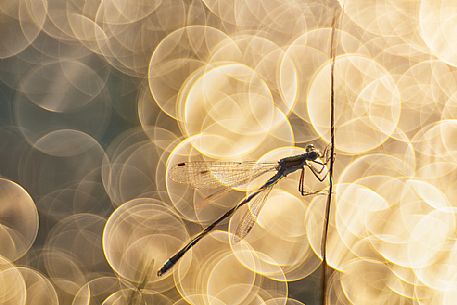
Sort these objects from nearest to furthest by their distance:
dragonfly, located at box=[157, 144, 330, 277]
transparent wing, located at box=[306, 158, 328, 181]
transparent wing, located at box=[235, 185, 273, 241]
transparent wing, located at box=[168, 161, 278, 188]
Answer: transparent wing, located at box=[306, 158, 328, 181] < dragonfly, located at box=[157, 144, 330, 277] < transparent wing, located at box=[235, 185, 273, 241] < transparent wing, located at box=[168, 161, 278, 188]

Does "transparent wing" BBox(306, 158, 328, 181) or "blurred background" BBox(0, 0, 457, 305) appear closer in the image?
"transparent wing" BBox(306, 158, 328, 181)

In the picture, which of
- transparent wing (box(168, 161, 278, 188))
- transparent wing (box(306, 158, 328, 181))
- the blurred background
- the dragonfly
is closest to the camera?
transparent wing (box(306, 158, 328, 181))

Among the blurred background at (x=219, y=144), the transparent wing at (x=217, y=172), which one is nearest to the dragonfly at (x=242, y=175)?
the transparent wing at (x=217, y=172)

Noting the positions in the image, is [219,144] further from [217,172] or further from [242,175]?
[242,175]

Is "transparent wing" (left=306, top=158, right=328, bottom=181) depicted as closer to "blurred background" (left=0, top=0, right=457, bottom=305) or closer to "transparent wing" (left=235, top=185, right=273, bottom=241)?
"blurred background" (left=0, top=0, right=457, bottom=305)

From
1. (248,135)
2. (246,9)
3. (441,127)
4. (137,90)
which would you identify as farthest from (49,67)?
(441,127)

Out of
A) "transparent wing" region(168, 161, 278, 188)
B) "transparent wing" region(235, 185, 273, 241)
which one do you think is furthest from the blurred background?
"transparent wing" region(235, 185, 273, 241)
